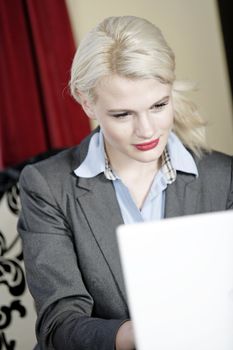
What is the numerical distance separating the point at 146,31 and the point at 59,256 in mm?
499

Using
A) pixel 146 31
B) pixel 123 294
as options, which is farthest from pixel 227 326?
pixel 146 31

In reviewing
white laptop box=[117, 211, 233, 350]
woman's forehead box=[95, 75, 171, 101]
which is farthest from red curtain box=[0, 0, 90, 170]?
white laptop box=[117, 211, 233, 350]

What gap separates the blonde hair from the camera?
1056mm

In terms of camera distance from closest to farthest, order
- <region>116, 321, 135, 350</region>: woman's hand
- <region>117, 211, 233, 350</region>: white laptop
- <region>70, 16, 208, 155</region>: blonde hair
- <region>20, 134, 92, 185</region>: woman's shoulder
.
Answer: <region>117, 211, 233, 350</region>: white laptop
<region>116, 321, 135, 350</region>: woman's hand
<region>70, 16, 208, 155</region>: blonde hair
<region>20, 134, 92, 185</region>: woman's shoulder

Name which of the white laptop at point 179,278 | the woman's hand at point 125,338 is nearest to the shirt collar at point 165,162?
the woman's hand at point 125,338

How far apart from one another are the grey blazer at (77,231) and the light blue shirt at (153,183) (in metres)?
0.02

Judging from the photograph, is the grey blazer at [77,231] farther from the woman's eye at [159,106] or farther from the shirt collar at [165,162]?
the woman's eye at [159,106]

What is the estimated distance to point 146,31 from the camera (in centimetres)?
108

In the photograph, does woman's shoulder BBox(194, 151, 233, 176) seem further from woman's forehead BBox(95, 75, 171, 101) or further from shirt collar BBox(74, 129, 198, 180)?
woman's forehead BBox(95, 75, 171, 101)

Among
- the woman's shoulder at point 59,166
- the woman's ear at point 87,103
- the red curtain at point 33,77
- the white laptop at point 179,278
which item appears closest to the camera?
the white laptop at point 179,278

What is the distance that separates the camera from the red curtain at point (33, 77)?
2.11 meters

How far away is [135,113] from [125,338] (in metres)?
0.43

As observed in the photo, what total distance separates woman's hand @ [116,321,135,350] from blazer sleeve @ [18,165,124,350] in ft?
0.04

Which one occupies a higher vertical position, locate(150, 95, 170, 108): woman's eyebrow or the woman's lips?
locate(150, 95, 170, 108): woman's eyebrow
